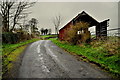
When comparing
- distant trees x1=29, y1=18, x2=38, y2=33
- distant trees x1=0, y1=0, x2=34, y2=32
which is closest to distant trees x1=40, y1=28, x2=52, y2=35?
distant trees x1=29, y1=18, x2=38, y2=33

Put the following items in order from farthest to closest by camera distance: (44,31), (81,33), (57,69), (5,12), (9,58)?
(44,31)
(5,12)
(81,33)
(9,58)
(57,69)

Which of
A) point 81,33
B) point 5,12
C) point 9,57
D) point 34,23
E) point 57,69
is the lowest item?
point 57,69

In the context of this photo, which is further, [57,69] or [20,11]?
[20,11]

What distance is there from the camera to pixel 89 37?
12.0 metres

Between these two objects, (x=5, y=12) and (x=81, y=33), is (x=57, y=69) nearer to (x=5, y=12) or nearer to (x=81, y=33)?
(x=81, y=33)

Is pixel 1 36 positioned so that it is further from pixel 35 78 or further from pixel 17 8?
pixel 35 78

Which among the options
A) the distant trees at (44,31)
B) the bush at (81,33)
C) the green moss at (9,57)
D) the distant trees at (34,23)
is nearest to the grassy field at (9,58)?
the green moss at (9,57)

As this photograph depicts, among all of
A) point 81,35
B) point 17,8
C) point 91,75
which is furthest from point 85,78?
point 17,8

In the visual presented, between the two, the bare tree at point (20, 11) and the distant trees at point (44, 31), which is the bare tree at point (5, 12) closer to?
the bare tree at point (20, 11)

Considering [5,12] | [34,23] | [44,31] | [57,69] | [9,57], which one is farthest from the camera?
[44,31]

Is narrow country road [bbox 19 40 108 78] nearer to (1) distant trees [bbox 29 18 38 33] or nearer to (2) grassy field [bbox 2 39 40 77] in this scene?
(2) grassy field [bbox 2 39 40 77]

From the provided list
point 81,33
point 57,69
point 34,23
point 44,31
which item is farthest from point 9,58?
point 44,31

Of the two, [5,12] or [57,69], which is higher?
[5,12]

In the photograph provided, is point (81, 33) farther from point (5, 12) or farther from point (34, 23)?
point (34, 23)
